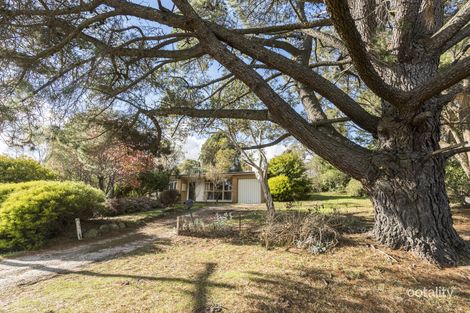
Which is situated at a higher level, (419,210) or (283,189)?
(283,189)

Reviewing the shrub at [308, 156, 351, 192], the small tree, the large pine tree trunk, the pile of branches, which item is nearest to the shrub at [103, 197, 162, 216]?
the pile of branches

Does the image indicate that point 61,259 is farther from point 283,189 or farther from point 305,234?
point 283,189

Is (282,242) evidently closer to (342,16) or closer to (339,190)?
(342,16)

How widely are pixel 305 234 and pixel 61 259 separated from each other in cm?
515

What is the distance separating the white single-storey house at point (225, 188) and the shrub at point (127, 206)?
6.39m

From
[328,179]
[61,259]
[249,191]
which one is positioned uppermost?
[328,179]

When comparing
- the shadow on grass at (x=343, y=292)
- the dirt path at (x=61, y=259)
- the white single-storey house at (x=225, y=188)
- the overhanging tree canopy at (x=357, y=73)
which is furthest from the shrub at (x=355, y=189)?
the shadow on grass at (x=343, y=292)

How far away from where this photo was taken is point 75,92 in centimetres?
393

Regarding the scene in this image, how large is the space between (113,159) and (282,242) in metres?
9.67

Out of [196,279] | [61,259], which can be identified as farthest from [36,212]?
[196,279]

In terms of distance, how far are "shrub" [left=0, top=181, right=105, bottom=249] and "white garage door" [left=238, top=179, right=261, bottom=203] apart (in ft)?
42.1

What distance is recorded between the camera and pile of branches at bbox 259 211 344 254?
4434 mm

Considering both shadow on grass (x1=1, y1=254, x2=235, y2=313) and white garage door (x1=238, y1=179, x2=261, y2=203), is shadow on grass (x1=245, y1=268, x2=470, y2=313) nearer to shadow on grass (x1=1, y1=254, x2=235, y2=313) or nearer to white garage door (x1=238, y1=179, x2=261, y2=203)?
shadow on grass (x1=1, y1=254, x2=235, y2=313)

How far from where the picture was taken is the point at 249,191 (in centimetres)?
1903
